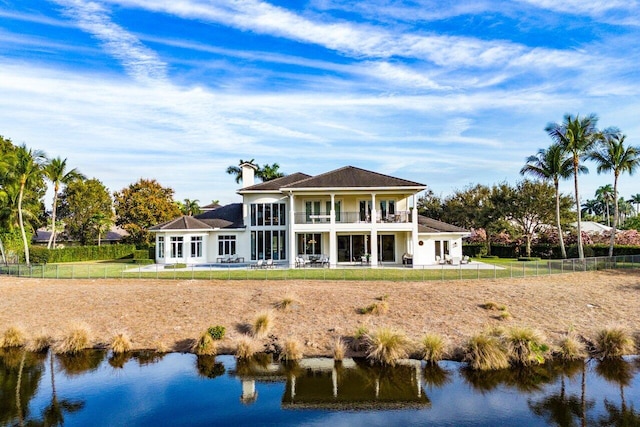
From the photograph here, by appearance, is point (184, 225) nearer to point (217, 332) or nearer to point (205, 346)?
point (217, 332)

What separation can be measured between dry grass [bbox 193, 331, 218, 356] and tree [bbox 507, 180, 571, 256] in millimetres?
34913

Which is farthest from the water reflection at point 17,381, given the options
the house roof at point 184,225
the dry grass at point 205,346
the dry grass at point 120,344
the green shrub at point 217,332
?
the house roof at point 184,225

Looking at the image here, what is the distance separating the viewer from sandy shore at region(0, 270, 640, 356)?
17.6 m

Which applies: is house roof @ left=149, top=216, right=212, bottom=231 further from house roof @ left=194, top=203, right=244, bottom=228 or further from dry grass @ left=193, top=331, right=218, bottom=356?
dry grass @ left=193, top=331, right=218, bottom=356

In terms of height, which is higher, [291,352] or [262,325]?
[262,325]

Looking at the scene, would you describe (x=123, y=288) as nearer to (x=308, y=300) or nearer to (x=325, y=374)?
(x=308, y=300)

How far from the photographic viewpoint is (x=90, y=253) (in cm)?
4488

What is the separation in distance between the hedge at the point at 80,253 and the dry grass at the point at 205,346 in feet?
96.0

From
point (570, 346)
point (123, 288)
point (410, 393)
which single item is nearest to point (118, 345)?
point (123, 288)

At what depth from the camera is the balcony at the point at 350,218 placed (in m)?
31.4

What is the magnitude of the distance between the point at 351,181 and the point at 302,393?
19795 mm

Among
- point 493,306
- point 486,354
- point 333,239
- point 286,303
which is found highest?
point 333,239

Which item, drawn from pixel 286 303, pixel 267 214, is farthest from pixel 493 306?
pixel 267 214

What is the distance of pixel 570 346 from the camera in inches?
611
